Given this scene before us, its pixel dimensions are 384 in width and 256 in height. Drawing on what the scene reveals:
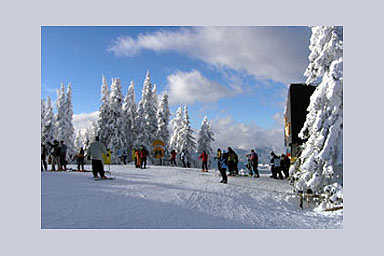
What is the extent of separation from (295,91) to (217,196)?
42.3 feet

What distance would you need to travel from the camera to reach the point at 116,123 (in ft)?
114

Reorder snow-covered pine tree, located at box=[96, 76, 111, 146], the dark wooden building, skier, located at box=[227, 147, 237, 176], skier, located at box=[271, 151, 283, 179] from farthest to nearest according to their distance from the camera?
snow-covered pine tree, located at box=[96, 76, 111, 146]
the dark wooden building
skier, located at box=[271, 151, 283, 179]
skier, located at box=[227, 147, 237, 176]

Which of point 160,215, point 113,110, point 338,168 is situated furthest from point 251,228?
point 113,110

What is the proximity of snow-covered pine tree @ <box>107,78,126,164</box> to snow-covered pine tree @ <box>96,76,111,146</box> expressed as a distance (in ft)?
2.33

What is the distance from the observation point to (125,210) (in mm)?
6727

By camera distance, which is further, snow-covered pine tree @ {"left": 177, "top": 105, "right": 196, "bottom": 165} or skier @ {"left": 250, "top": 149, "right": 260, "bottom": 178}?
snow-covered pine tree @ {"left": 177, "top": 105, "right": 196, "bottom": 165}

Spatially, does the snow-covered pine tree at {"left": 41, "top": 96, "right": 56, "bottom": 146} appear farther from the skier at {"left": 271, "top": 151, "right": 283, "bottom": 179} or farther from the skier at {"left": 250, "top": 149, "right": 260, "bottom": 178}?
the skier at {"left": 271, "top": 151, "right": 283, "bottom": 179}

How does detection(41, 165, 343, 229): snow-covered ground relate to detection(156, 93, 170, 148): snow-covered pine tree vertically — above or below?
below

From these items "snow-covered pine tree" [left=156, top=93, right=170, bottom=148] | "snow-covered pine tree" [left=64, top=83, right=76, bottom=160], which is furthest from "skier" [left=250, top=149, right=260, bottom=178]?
"snow-covered pine tree" [left=64, top=83, right=76, bottom=160]

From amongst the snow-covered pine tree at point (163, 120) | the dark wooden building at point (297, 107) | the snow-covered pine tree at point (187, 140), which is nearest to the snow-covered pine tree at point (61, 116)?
the snow-covered pine tree at point (163, 120)

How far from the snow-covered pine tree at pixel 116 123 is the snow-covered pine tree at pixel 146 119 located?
2.46m

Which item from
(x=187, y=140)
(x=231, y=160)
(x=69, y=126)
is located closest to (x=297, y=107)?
(x=231, y=160)

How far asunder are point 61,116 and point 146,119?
15.9 meters

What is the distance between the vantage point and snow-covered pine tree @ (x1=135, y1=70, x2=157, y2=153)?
3520 cm
